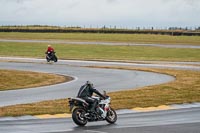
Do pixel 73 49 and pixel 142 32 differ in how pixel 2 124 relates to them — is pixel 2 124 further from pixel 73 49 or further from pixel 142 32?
pixel 142 32

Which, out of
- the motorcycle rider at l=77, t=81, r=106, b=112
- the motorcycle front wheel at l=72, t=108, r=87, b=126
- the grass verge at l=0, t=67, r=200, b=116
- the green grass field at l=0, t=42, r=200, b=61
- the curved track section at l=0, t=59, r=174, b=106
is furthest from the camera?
the green grass field at l=0, t=42, r=200, b=61

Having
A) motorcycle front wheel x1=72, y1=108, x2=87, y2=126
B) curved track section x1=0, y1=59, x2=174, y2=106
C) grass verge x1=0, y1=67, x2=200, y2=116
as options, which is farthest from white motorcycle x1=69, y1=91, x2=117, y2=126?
curved track section x1=0, y1=59, x2=174, y2=106

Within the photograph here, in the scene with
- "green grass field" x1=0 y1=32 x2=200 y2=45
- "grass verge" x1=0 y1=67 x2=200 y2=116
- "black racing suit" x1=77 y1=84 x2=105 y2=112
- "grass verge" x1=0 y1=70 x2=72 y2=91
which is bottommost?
"green grass field" x1=0 y1=32 x2=200 y2=45

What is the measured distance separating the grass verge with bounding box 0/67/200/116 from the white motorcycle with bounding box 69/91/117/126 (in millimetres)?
3401

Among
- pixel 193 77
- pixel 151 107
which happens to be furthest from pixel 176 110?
pixel 193 77

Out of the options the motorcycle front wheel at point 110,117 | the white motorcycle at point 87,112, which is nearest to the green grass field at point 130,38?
the motorcycle front wheel at point 110,117

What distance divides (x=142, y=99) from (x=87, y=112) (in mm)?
7817

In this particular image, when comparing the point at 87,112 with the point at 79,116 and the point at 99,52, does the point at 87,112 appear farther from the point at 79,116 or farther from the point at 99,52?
the point at 99,52

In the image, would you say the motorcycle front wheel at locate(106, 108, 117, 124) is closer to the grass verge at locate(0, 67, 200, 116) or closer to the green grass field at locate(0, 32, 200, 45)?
the grass verge at locate(0, 67, 200, 116)

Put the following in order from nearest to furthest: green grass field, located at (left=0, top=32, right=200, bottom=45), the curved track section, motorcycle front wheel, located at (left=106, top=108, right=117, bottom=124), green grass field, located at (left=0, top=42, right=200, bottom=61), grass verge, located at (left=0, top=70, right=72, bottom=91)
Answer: motorcycle front wheel, located at (left=106, top=108, right=117, bottom=124), the curved track section, grass verge, located at (left=0, top=70, right=72, bottom=91), green grass field, located at (left=0, top=42, right=200, bottom=61), green grass field, located at (left=0, top=32, right=200, bottom=45)

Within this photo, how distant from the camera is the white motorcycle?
16734 millimetres

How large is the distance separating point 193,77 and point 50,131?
21853 millimetres

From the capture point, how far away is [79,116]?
661 inches

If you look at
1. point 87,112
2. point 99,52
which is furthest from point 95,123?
point 99,52
